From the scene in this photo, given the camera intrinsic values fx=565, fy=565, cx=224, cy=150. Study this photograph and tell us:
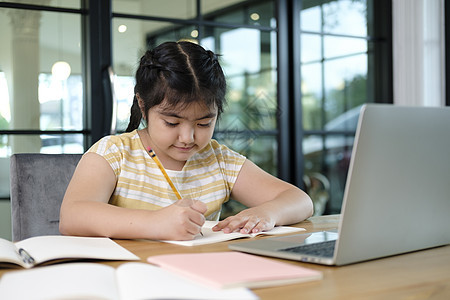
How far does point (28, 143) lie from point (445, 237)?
2319 millimetres

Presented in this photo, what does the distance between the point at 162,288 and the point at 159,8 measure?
9.12ft

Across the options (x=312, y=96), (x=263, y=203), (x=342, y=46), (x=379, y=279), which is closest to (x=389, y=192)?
(x=379, y=279)

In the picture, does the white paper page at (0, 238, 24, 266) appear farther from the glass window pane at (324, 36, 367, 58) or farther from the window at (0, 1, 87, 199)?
the glass window pane at (324, 36, 367, 58)

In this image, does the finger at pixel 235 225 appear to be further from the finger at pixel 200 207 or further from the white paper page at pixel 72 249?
the white paper page at pixel 72 249

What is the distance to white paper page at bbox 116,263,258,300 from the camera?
610 millimetres

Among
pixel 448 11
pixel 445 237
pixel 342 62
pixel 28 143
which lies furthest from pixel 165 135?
pixel 448 11

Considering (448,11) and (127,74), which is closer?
(127,74)

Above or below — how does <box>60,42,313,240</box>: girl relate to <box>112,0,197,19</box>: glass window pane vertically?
below

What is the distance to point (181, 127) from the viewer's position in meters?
1.43

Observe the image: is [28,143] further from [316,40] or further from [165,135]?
[316,40]

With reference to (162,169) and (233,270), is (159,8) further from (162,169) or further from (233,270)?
(233,270)

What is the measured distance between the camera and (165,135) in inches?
56.9

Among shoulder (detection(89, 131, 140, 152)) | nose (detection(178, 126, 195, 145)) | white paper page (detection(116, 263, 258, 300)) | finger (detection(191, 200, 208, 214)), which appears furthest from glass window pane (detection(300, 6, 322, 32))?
white paper page (detection(116, 263, 258, 300))

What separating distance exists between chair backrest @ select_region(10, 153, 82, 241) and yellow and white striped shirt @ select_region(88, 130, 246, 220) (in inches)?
7.4
